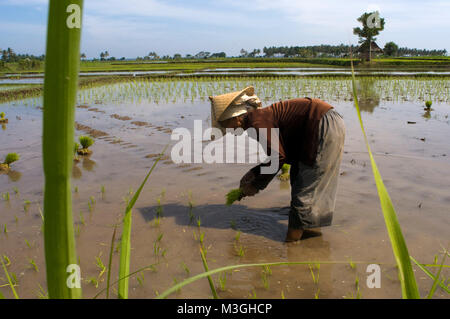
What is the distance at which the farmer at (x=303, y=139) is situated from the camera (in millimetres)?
2482

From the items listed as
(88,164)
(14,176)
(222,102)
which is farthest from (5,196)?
(222,102)

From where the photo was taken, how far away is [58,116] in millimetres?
286

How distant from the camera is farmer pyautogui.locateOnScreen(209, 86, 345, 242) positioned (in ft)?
8.14

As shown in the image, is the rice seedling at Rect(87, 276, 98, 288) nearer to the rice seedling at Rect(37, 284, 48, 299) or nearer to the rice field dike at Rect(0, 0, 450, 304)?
the rice field dike at Rect(0, 0, 450, 304)

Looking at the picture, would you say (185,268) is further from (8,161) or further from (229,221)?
(8,161)

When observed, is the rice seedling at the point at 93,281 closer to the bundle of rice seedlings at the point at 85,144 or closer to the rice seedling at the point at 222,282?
the rice seedling at the point at 222,282

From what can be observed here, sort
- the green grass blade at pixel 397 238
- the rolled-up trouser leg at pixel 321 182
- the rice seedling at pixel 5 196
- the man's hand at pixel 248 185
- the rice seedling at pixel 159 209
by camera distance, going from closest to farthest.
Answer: the green grass blade at pixel 397 238, the rolled-up trouser leg at pixel 321 182, the man's hand at pixel 248 185, the rice seedling at pixel 159 209, the rice seedling at pixel 5 196

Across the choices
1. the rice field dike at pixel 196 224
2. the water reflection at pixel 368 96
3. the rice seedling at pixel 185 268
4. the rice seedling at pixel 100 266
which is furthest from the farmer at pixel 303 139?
the water reflection at pixel 368 96

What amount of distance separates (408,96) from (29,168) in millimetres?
10416

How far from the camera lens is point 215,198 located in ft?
11.6

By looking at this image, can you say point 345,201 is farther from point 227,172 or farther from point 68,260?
point 68,260

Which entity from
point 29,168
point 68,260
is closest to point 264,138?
point 68,260

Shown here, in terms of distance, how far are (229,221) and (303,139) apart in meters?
1.02

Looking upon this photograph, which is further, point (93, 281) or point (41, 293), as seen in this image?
point (93, 281)
